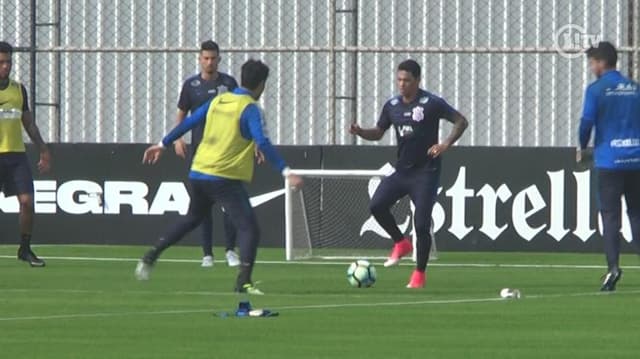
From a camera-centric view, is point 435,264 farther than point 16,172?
Yes

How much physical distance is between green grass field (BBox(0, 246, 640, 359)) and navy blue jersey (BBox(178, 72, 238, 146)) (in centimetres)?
163

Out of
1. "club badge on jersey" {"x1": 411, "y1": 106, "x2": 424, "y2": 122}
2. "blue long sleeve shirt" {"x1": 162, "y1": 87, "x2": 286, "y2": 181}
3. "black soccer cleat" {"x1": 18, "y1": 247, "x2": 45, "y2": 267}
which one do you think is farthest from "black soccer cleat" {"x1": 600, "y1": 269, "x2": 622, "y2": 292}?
"black soccer cleat" {"x1": 18, "y1": 247, "x2": 45, "y2": 267}

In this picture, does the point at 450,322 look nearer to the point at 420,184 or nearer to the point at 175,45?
the point at 420,184

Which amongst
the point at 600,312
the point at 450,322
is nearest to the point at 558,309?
the point at 600,312

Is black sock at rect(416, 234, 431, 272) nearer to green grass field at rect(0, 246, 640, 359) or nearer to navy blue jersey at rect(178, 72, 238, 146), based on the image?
green grass field at rect(0, 246, 640, 359)

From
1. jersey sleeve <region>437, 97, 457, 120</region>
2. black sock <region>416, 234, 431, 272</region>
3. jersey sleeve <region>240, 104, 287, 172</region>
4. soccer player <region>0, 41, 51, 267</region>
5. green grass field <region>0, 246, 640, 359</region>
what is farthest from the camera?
soccer player <region>0, 41, 51, 267</region>

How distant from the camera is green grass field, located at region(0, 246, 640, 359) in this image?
13.1m

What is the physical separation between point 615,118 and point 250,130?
121 inches

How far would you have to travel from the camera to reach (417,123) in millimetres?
19469

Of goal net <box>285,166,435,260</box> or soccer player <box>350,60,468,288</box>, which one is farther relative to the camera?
goal net <box>285,166,435,260</box>

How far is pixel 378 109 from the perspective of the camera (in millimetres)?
27156

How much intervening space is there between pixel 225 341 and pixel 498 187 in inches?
436

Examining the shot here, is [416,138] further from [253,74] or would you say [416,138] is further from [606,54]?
[253,74]

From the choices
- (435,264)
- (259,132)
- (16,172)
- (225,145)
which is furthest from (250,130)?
(435,264)
